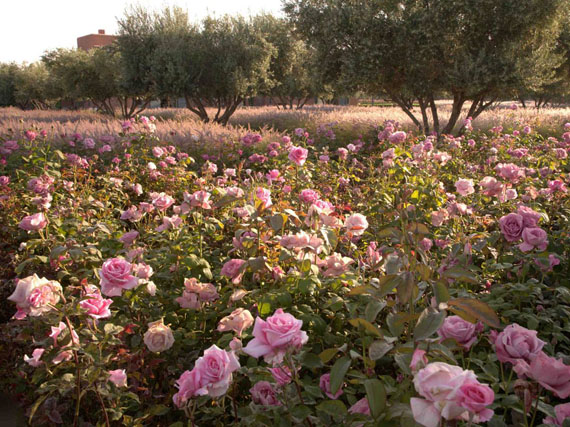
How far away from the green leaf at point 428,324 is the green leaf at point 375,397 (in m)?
0.17

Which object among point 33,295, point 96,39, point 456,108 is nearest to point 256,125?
point 456,108

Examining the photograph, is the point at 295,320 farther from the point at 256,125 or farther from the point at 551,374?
the point at 256,125

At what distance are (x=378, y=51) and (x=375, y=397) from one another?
1269 cm

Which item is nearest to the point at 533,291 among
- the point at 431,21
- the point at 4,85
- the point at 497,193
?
the point at 497,193

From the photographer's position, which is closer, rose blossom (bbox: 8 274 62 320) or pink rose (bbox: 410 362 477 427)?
pink rose (bbox: 410 362 477 427)

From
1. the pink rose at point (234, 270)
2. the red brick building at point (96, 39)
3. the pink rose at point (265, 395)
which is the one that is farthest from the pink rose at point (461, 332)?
the red brick building at point (96, 39)

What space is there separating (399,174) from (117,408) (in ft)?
11.9

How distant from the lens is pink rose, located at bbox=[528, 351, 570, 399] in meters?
1.10

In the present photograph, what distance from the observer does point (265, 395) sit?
1.57 meters

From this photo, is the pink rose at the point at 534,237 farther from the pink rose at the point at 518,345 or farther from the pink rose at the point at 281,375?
the pink rose at the point at 281,375

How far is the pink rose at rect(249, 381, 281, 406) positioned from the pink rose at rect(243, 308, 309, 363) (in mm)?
375

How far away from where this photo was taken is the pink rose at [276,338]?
1230 mm

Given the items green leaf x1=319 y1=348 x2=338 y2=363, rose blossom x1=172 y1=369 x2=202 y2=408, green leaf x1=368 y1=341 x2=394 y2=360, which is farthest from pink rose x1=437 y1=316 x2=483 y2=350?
rose blossom x1=172 y1=369 x2=202 y2=408

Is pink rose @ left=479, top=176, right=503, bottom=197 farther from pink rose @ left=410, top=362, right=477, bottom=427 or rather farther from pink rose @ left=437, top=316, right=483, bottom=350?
pink rose @ left=410, top=362, right=477, bottom=427
